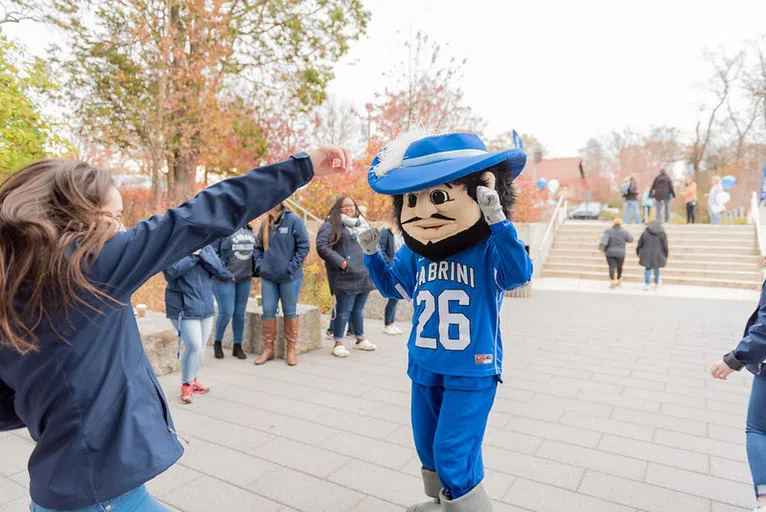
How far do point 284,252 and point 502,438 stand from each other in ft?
9.30

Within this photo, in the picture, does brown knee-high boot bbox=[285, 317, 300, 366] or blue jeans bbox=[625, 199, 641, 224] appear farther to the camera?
blue jeans bbox=[625, 199, 641, 224]

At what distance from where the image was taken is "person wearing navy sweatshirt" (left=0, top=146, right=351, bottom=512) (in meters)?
1.32

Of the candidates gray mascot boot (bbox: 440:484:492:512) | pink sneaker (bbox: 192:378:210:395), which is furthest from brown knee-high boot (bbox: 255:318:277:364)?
gray mascot boot (bbox: 440:484:492:512)

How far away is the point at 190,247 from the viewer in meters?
1.47

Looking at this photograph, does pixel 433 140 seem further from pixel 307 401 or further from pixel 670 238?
pixel 670 238

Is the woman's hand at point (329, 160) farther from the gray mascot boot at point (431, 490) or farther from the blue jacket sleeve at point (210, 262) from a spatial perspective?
the blue jacket sleeve at point (210, 262)

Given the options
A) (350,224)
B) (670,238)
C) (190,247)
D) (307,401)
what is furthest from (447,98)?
(190,247)

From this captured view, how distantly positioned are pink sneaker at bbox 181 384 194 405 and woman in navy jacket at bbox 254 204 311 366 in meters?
1.17

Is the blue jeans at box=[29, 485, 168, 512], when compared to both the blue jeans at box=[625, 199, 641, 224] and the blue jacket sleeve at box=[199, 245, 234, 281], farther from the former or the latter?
the blue jeans at box=[625, 199, 641, 224]

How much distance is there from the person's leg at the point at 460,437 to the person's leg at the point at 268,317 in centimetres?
347

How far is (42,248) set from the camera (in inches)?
51.8

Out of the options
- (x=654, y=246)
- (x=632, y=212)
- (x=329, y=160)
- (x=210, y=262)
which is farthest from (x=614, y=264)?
(x=329, y=160)

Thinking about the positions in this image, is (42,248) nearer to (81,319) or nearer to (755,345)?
(81,319)

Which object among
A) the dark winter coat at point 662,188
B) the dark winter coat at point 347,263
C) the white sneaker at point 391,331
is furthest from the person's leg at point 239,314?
the dark winter coat at point 662,188
